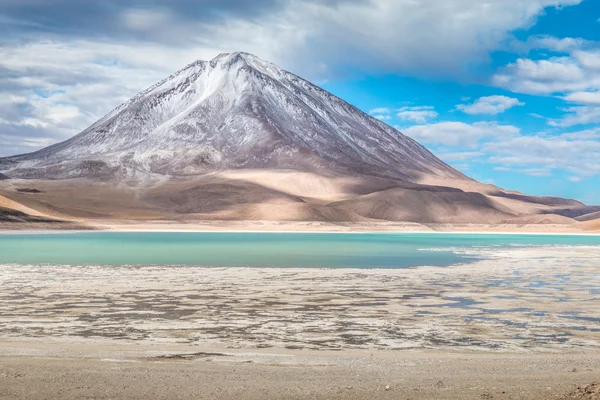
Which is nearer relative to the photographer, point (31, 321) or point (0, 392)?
point (0, 392)

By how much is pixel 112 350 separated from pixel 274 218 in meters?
113

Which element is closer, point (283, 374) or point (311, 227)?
point (283, 374)

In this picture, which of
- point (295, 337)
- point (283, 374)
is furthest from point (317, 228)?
point (283, 374)

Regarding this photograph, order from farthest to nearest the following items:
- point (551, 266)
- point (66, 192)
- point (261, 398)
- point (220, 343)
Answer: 1. point (66, 192)
2. point (551, 266)
3. point (220, 343)
4. point (261, 398)

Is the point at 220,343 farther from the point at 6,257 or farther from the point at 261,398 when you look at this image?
the point at 6,257

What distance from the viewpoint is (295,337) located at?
537 inches

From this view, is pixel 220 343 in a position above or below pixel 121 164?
below

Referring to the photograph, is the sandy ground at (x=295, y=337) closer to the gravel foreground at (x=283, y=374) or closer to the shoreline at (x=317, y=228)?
the gravel foreground at (x=283, y=374)

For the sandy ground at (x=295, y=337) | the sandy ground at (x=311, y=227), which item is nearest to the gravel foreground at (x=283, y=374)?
the sandy ground at (x=295, y=337)

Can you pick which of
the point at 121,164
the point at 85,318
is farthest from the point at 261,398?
the point at 121,164

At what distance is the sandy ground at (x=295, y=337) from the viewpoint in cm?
934

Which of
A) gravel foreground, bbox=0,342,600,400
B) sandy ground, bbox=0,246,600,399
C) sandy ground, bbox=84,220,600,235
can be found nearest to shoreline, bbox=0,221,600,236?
sandy ground, bbox=84,220,600,235

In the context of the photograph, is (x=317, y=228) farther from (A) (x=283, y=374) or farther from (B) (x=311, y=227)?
(A) (x=283, y=374)

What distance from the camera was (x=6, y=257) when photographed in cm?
3675
